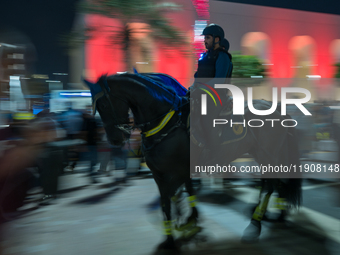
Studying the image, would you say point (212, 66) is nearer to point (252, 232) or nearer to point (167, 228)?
point (167, 228)

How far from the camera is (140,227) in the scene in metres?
4.18

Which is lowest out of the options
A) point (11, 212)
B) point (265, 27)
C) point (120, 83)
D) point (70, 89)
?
point (11, 212)

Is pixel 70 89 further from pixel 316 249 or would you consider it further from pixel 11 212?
pixel 316 249

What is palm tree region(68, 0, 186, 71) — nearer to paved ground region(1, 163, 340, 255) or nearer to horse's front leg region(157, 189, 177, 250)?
paved ground region(1, 163, 340, 255)

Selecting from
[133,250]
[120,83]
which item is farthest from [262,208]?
[120,83]

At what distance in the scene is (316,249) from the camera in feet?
11.3

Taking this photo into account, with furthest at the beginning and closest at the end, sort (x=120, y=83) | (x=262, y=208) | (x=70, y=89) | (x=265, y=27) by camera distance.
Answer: (x=265, y=27) < (x=70, y=89) < (x=262, y=208) < (x=120, y=83)

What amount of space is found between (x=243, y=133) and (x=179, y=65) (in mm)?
18093

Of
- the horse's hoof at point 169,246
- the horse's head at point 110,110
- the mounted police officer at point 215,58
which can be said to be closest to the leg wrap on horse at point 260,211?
the horse's hoof at point 169,246

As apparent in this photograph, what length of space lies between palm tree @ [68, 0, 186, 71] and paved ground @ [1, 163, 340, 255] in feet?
28.6

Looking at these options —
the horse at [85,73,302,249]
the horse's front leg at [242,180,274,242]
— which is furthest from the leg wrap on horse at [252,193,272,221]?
the horse at [85,73,302,249]

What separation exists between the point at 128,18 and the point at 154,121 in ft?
34.1

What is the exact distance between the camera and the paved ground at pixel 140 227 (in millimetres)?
3520

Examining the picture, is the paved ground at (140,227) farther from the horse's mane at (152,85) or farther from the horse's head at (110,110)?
the horse's mane at (152,85)
